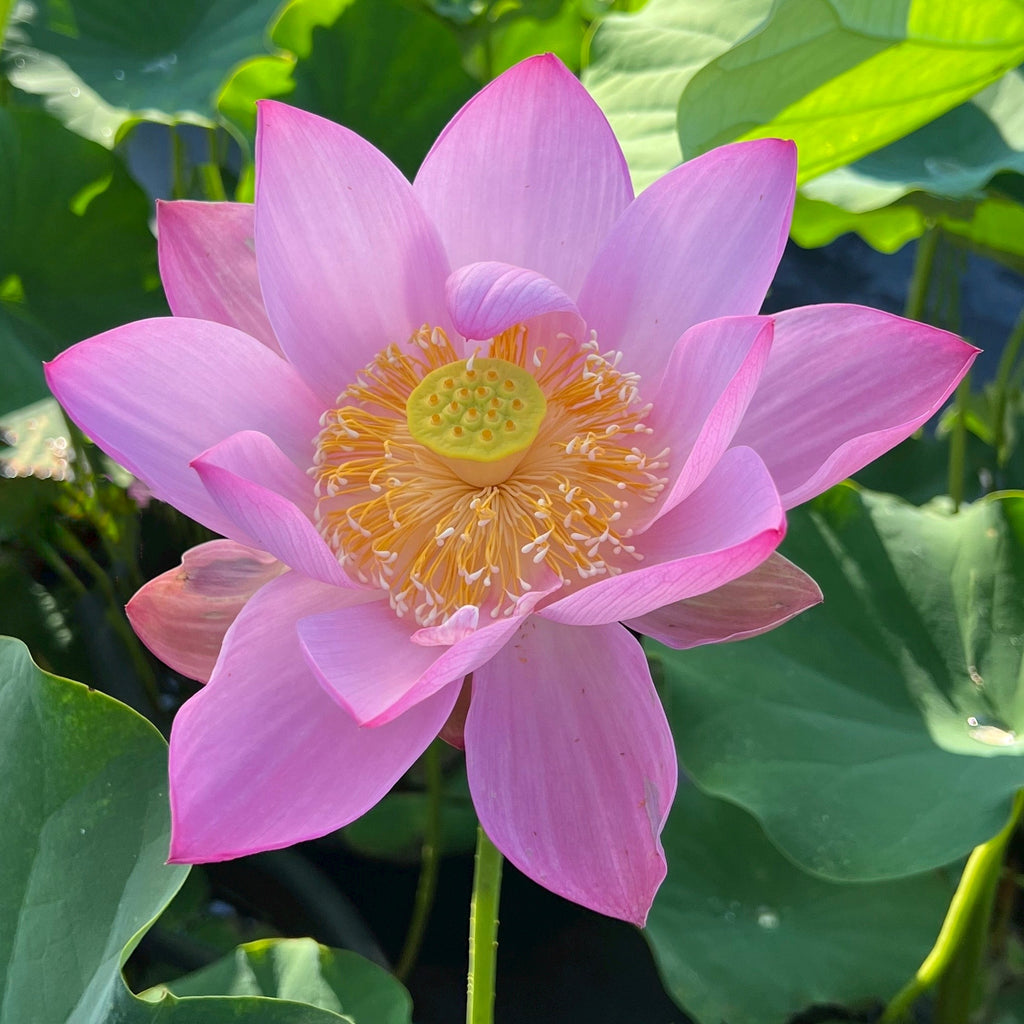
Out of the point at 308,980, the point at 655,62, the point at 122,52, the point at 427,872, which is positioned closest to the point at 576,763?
the point at 308,980

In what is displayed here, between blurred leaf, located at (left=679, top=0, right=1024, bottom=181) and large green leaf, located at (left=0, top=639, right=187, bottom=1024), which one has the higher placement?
blurred leaf, located at (left=679, top=0, right=1024, bottom=181)

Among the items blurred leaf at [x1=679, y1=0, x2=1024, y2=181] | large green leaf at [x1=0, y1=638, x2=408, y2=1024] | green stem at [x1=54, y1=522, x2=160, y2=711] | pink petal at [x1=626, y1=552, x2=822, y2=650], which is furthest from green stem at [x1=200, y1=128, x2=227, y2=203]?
pink petal at [x1=626, y1=552, x2=822, y2=650]

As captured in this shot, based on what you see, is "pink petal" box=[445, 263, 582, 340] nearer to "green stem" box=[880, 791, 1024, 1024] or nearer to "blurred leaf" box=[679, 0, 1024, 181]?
"blurred leaf" box=[679, 0, 1024, 181]

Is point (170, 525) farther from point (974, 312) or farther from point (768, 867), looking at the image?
point (974, 312)

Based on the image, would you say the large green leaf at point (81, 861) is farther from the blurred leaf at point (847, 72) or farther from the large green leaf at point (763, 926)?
the blurred leaf at point (847, 72)

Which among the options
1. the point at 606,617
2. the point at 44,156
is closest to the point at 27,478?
the point at 44,156

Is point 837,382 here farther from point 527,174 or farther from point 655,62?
point 655,62

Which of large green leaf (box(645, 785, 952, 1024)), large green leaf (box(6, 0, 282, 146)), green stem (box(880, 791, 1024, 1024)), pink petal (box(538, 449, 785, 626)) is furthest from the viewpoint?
large green leaf (box(6, 0, 282, 146))
